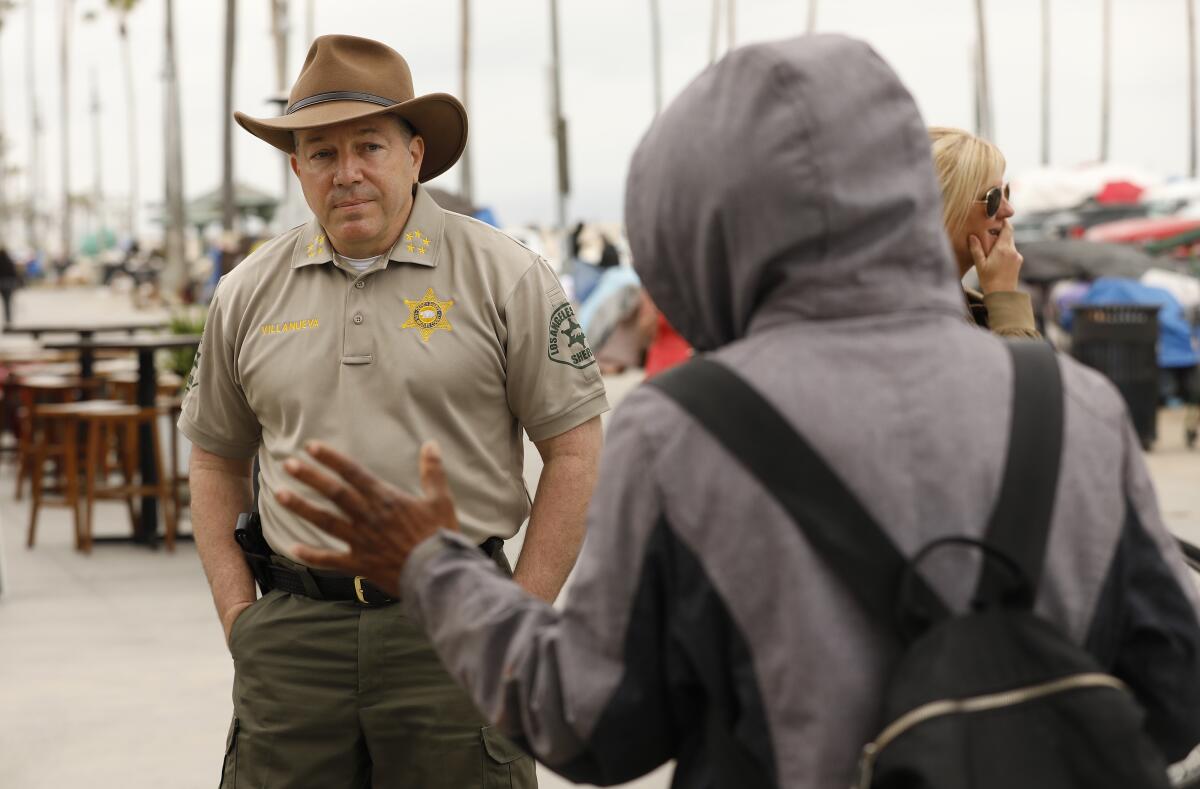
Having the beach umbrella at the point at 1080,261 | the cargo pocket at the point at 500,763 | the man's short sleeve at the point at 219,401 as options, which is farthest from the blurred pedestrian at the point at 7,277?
the cargo pocket at the point at 500,763

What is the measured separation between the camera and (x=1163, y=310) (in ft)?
48.2

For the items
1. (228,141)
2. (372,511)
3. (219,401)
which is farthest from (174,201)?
(372,511)

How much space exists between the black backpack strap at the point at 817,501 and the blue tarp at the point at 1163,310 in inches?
534

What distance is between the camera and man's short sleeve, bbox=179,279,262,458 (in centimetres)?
313

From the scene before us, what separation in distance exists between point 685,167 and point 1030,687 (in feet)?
2.13

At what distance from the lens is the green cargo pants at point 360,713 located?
2.94 meters

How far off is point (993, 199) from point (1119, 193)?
1102 inches

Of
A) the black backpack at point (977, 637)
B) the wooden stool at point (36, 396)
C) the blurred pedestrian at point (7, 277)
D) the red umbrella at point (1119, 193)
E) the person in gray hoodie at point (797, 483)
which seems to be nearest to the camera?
the black backpack at point (977, 637)

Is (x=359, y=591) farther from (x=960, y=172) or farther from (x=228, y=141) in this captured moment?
(x=228, y=141)

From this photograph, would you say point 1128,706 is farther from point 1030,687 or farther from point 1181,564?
point 1181,564

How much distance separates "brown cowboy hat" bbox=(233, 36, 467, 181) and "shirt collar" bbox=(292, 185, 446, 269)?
0.21 meters

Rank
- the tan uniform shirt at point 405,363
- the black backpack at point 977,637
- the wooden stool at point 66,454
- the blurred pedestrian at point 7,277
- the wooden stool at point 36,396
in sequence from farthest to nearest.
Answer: the blurred pedestrian at point 7,277 < the wooden stool at point 36,396 < the wooden stool at point 66,454 < the tan uniform shirt at point 405,363 < the black backpack at point 977,637

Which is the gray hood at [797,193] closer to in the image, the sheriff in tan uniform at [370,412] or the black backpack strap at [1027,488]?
the black backpack strap at [1027,488]

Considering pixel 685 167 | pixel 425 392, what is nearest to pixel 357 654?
pixel 425 392
